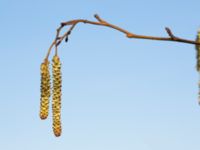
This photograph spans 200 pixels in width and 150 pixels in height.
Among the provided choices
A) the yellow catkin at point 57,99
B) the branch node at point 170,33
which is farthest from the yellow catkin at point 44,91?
the branch node at point 170,33

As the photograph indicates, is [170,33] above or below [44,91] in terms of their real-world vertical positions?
above

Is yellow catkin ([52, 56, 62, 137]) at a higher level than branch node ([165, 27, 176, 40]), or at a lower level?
lower

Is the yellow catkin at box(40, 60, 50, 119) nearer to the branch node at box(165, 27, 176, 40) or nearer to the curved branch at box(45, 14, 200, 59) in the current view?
the curved branch at box(45, 14, 200, 59)

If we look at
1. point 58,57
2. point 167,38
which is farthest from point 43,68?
point 167,38

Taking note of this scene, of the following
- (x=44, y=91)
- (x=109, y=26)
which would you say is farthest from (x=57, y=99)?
(x=109, y=26)

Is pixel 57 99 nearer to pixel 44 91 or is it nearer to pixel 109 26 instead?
pixel 44 91

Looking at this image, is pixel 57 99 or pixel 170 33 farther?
pixel 57 99

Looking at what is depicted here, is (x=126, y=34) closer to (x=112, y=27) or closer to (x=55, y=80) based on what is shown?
(x=112, y=27)

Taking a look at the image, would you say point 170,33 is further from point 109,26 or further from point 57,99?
point 57,99

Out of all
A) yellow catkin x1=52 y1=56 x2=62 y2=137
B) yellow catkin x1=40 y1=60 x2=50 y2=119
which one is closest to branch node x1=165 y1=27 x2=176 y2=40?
yellow catkin x1=52 y1=56 x2=62 y2=137
